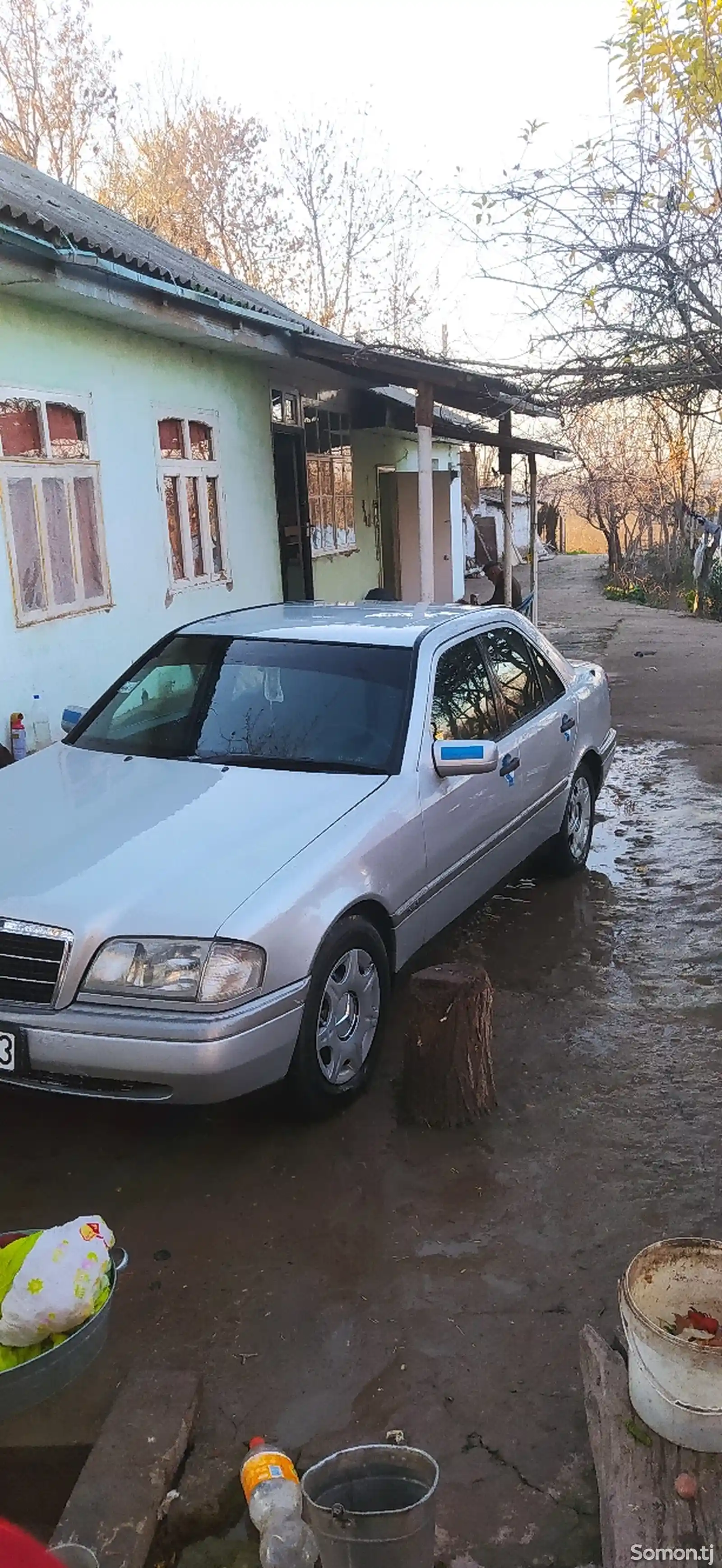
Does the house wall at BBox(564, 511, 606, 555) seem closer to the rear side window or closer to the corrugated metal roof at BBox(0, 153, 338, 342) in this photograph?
the corrugated metal roof at BBox(0, 153, 338, 342)

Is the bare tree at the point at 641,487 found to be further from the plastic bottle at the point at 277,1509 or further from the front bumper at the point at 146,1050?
the plastic bottle at the point at 277,1509

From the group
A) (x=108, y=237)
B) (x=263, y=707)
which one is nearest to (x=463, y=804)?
(x=263, y=707)

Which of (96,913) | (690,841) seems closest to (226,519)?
(690,841)

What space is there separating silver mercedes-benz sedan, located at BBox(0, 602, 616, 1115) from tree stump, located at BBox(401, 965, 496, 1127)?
0.21m

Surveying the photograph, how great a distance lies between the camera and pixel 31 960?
338cm

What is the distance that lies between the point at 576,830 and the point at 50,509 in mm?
4033

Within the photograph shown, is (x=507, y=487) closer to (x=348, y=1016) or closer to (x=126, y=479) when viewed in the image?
(x=126, y=479)

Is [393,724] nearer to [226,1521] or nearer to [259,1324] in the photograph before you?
[259,1324]

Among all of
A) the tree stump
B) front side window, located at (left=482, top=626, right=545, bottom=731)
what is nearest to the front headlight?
the tree stump

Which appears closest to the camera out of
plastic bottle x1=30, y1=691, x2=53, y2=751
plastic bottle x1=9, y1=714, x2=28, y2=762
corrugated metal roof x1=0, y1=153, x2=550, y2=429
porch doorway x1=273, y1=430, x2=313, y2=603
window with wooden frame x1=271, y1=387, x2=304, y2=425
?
corrugated metal roof x1=0, y1=153, x2=550, y2=429

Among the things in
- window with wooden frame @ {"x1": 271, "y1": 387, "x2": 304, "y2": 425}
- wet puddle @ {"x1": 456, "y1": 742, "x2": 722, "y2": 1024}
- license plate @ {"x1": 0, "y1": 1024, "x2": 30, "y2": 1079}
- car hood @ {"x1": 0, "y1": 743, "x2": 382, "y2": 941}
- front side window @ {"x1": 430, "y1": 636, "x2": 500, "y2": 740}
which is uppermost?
window with wooden frame @ {"x1": 271, "y1": 387, "x2": 304, "y2": 425}

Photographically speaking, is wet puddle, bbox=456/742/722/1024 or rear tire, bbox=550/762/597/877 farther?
rear tire, bbox=550/762/597/877

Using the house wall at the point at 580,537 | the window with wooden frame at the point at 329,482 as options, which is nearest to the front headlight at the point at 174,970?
the window with wooden frame at the point at 329,482

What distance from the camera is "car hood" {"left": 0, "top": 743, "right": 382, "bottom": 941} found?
11.1 ft
